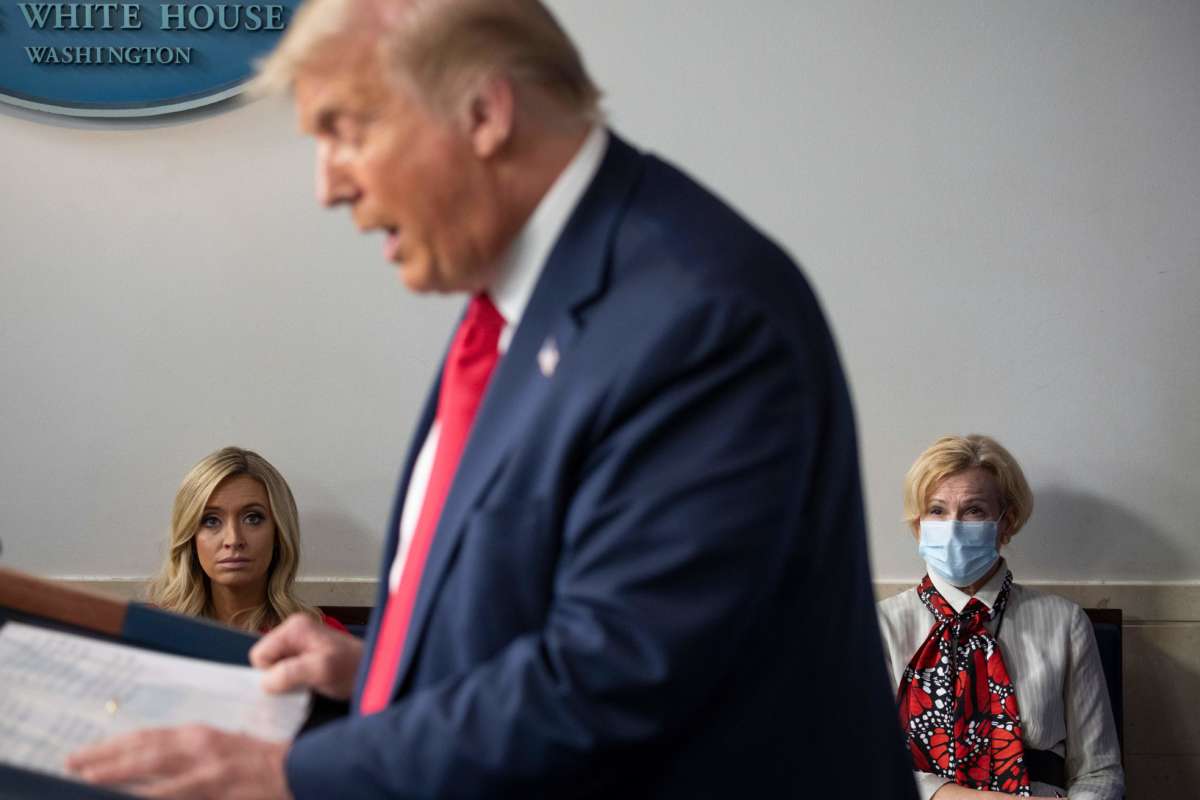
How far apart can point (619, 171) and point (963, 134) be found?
2588mm

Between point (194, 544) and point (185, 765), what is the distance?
2.43 m

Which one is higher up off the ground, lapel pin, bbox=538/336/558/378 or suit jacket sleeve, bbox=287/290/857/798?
lapel pin, bbox=538/336/558/378

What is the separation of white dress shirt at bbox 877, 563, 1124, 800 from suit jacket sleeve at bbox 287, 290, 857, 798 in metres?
2.51

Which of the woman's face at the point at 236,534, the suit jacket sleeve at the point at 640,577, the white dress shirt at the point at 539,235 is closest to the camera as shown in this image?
the suit jacket sleeve at the point at 640,577

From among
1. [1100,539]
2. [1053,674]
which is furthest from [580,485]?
[1100,539]

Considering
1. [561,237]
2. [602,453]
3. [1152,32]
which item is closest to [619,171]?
[561,237]

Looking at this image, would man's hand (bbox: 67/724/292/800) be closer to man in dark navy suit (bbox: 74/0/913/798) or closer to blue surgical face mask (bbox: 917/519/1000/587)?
man in dark navy suit (bbox: 74/0/913/798)

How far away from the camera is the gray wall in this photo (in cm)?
347

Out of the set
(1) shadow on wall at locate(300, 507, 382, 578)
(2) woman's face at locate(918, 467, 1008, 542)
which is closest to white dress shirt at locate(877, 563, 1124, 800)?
(2) woman's face at locate(918, 467, 1008, 542)

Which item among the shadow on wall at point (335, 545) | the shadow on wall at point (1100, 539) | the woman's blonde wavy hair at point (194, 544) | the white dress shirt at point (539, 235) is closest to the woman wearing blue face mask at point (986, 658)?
the shadow on wall at point (1100, 539)

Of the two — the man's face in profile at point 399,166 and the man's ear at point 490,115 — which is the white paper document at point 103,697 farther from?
the man's ear at point 490,115

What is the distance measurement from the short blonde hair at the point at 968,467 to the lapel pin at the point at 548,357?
8.05 ft

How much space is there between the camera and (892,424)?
355cm

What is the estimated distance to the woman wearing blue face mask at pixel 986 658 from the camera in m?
3.35
